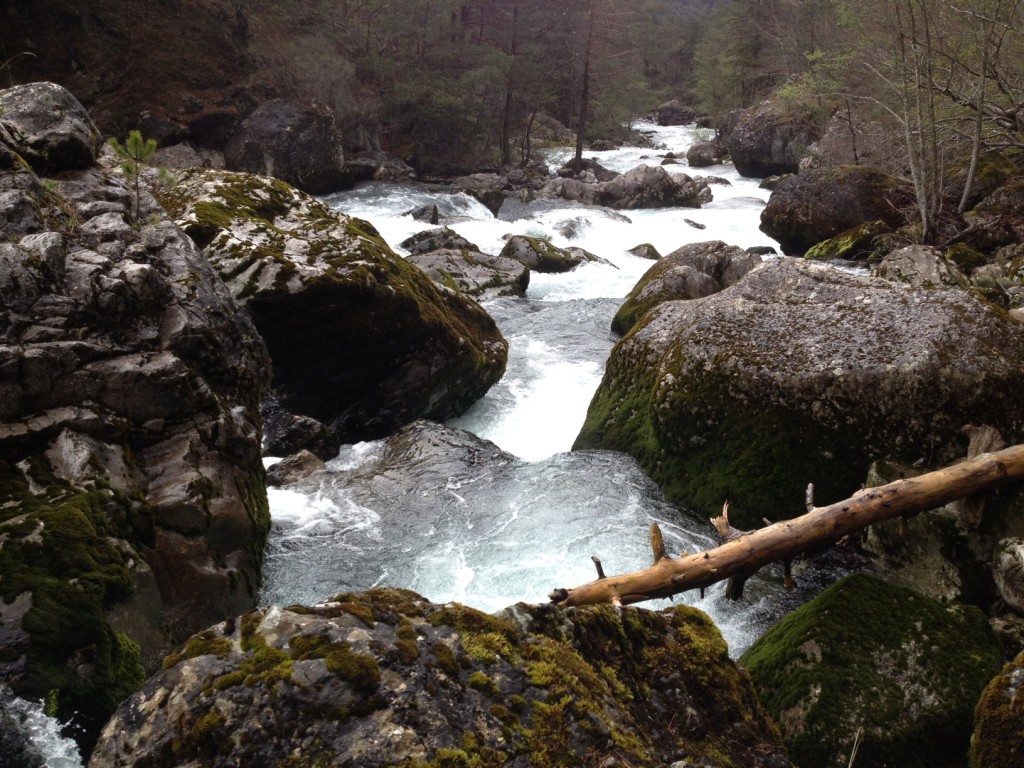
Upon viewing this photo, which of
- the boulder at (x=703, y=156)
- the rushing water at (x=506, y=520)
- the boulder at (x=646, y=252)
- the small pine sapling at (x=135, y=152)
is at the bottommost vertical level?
the rushing water at (x=506, y=520)

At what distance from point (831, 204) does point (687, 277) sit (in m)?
7.60

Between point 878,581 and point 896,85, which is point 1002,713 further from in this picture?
point 896,85

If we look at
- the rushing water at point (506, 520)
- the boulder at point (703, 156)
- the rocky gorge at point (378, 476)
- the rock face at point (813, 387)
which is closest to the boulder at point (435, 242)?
the rushing water at point (506, 520)

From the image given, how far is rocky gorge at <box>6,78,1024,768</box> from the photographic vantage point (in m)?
2.58

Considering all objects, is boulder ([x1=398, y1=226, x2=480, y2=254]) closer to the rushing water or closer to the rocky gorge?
the rushing water

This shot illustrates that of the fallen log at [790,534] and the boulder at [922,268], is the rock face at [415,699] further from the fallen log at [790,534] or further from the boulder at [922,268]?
the boulder at [922,268]

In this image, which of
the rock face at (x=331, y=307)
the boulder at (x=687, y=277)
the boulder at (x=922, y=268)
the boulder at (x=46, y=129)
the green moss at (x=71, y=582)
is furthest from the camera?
the boulder at (x=687, y=277)

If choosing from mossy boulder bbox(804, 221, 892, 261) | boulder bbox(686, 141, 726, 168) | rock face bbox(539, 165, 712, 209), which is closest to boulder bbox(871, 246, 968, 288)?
mossy boulder bbox(804, 221, 892, 261)

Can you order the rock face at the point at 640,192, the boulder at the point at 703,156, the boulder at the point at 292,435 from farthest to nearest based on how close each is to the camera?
the boulder at the point at 703,156
the rock face at the point at 640,192
the boulder at the point at 292,435

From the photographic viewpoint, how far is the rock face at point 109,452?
3.77m

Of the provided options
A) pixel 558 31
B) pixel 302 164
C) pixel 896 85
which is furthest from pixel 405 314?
pixel 558 31

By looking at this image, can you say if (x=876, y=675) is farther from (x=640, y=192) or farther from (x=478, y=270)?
(x=640, y=192)

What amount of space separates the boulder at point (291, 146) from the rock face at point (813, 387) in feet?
68.3

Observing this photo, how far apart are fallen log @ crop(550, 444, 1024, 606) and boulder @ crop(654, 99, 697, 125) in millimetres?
55940
